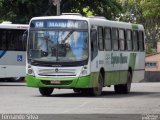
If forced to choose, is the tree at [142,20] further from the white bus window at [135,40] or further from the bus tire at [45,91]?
the bus tire at [45,91]

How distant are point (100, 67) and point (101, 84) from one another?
0.64m

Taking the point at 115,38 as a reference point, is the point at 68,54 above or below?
below

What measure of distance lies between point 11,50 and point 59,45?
11.0 meters

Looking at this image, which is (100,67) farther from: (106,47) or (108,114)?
(108,114)

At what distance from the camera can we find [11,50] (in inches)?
1460

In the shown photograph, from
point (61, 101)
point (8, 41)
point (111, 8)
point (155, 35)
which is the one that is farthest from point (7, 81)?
point (155, 35)

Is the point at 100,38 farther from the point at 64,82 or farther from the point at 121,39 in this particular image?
the point at 121,39

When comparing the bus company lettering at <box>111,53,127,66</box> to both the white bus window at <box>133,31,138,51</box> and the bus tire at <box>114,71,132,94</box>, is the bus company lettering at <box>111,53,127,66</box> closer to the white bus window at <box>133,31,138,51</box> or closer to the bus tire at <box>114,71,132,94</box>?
the bus tire at <box>114,71,132,94</box>

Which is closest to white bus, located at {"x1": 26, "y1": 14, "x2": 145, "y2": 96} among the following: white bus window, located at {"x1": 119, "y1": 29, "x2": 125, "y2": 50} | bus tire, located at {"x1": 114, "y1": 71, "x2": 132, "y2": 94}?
white bus window, located at {"x1": 119, "y1": 29, "x2": 125, "y2": 50}

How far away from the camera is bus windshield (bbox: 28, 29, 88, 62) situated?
86.4ft

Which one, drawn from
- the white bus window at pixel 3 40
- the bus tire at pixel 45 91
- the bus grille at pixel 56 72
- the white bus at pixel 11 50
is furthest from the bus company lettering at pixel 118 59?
the white bus window at pixel 3 40

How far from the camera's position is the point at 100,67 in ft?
90.5

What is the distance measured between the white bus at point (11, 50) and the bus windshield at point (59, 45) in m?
10.2

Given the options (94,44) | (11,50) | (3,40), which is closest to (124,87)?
(94,44)
